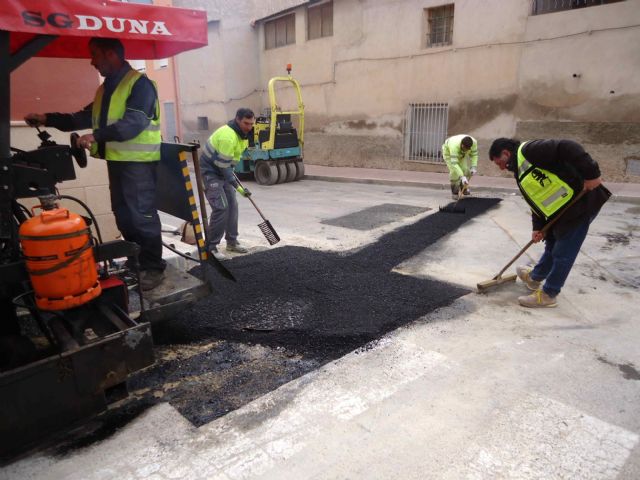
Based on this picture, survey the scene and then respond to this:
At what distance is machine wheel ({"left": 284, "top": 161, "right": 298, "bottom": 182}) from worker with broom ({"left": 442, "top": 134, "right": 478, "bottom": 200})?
4753mm

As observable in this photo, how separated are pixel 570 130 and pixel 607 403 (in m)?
9.42

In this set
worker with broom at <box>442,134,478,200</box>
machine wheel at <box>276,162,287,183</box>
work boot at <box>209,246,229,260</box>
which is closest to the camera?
work boot at <box>209,246,229,260</box>

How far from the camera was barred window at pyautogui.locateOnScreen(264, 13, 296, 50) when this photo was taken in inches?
650

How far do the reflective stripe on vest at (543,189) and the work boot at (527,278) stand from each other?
0.64 meters

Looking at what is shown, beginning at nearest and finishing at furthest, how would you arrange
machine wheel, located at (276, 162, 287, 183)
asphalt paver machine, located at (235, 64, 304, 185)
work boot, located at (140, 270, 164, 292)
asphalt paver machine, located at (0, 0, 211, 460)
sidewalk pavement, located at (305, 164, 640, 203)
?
asphalt paver machine, located at (0, 0, 211, 460)
work boot, located at (140, 270, 164, 292)
sidewalk pavement, located at (305, 164, 640, 203)
asphalt paver machine, located at (235, 64, 304, 185)
machine wheel, located at (276, 162, 287, 183)

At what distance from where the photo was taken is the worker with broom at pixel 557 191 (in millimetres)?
3545

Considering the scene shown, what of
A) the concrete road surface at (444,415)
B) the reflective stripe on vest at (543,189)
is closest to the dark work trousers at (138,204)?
the concrete road surface at (444,415)

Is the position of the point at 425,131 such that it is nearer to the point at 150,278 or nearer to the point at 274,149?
the point at 274,149

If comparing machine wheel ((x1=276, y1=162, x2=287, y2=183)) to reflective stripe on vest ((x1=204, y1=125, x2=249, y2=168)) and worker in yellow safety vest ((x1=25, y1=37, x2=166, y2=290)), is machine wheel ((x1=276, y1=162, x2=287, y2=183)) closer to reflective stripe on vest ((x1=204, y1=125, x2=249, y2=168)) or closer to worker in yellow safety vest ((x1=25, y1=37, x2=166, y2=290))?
reflective stripe on vest ((x1=204, y1=125, x2=249, y2=168))

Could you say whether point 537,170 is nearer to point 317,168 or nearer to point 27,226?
point 27,226

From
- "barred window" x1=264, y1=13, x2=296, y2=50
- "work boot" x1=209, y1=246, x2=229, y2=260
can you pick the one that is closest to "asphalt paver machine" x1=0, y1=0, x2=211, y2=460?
"work boot" x1=209, y1=246, x2=229, y2=260

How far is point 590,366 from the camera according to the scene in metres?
2.94

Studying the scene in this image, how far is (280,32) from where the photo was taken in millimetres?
17016

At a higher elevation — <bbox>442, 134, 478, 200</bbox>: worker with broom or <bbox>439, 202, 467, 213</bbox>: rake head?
<bbox>442, 134, 478, 200</bbox>: worker with broom
